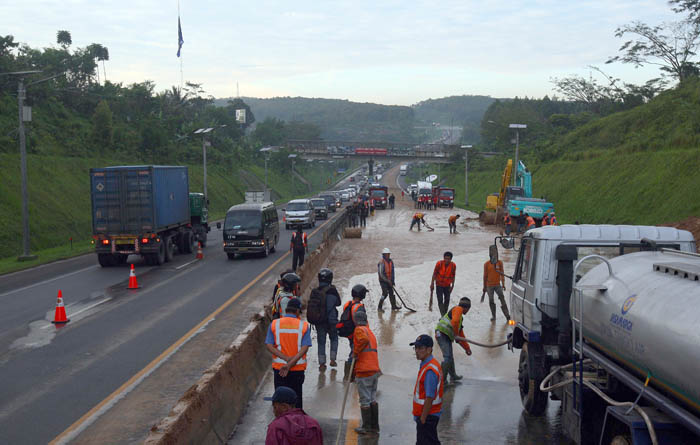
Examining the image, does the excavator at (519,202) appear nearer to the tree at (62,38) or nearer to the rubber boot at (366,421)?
the rubber boot at (366,421)

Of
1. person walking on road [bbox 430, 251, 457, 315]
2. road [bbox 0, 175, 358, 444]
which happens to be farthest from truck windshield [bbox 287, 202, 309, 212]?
person walking on road [bbox 430, 251, 457, 315]

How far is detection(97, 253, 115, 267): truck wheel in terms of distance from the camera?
26.1m

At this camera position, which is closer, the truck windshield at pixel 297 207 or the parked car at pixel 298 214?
the parked car at pixel 298 214

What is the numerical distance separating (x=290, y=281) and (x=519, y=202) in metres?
30.8

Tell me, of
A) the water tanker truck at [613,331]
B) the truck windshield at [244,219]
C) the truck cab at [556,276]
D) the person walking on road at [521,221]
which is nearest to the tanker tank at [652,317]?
the water tanker truck at [613,331]

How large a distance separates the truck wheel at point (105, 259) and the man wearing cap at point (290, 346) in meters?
20.1

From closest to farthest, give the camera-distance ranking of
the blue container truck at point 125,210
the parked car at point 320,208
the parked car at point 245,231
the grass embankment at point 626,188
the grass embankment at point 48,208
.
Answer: the blue container truck at point 125,210 → the parked car at point 245,231 → the grass embankment at point 48,208 → the grass embankment at point 626,188 → the parked car at point 320,208

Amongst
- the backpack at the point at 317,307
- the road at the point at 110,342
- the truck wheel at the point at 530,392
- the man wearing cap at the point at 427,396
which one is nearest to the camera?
the man wearing cap at the point at 427,396

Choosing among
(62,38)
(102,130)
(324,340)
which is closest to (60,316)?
(324,340)

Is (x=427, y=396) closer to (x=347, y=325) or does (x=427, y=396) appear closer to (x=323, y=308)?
(x=347, y=325)

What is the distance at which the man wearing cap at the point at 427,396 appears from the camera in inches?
264

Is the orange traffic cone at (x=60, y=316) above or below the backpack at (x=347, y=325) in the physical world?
below

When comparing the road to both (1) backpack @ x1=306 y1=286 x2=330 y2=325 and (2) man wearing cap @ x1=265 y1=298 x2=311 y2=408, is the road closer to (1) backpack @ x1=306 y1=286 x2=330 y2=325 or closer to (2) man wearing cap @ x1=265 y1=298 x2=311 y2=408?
(2) man wearing cap @ x1=265 y1=298 x2=311 y2=408

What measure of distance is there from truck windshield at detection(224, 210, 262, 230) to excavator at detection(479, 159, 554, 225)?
17354 millimetres
